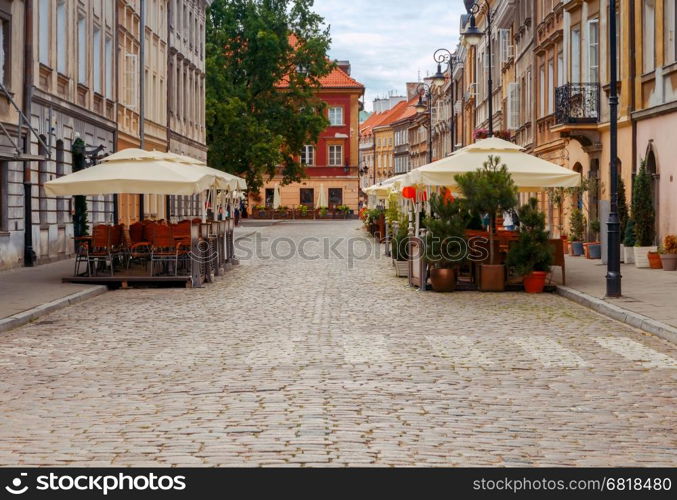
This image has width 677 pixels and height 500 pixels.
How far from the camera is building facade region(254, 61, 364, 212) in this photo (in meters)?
99.5

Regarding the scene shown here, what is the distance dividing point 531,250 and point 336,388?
11415 mm

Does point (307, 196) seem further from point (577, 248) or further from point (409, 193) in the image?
point (409, 193)

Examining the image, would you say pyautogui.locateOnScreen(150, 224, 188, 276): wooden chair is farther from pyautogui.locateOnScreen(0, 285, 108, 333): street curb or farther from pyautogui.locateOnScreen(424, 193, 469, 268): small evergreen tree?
pyautogui.locateOnScreen(424, 193, 469, 268): small evergreen tree

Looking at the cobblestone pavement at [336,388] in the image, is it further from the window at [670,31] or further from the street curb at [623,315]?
the window at [670,31]

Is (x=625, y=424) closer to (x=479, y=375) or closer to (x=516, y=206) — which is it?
(x=479, y=375)

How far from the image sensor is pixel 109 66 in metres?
36.8

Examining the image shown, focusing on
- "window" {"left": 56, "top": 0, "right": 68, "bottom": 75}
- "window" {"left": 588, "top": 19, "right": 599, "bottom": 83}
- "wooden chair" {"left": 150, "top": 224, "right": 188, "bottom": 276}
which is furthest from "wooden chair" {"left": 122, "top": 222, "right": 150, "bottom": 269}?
"window" {"left": 588, "top": 19, "right": 599, "bottom": 83}

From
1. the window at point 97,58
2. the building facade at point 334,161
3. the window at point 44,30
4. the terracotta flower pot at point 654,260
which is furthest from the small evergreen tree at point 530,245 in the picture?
the building facade at point 334,161

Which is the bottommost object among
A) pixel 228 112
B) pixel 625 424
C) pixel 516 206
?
pixel 625 424

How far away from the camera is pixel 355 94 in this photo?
10175 cm
